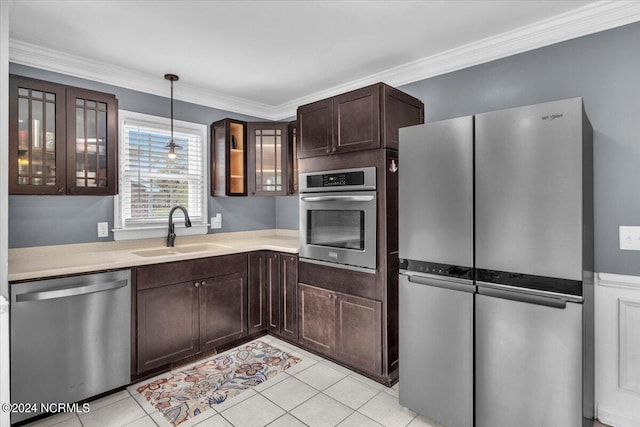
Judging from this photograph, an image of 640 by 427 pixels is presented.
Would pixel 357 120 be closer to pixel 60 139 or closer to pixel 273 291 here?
pixel 273 291

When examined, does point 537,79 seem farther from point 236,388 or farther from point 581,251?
point 236,388

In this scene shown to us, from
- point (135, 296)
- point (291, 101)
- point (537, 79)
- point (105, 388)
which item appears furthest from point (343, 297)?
point (291, 101)

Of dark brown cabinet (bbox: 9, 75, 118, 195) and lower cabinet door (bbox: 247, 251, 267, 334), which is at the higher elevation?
dark brown cabinet (bbox: 9, 75, 118, 195)

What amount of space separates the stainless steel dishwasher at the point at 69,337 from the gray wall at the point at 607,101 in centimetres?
331

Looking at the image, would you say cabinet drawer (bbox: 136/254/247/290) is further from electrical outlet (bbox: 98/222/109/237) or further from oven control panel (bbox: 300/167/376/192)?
oven control panel (bbox: 300/167/376/192)

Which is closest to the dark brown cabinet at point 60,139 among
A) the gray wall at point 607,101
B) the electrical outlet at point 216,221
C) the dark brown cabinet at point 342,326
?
the electrical outlet at point 216,221

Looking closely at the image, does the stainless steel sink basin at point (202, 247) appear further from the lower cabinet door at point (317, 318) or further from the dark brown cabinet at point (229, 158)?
the lower cabinet door at point (317, 318)

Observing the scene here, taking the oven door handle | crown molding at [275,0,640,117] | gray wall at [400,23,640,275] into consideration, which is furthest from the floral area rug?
crown molding at [275,0,640,117]

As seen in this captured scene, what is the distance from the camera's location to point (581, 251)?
160 centimetres

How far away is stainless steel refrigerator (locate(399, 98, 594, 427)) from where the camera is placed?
1637 mm

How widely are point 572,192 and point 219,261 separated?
2659 mm

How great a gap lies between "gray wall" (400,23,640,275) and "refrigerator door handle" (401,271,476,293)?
99 centimetres

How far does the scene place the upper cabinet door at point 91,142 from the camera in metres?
2.54

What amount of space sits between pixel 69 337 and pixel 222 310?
3.88 feet
